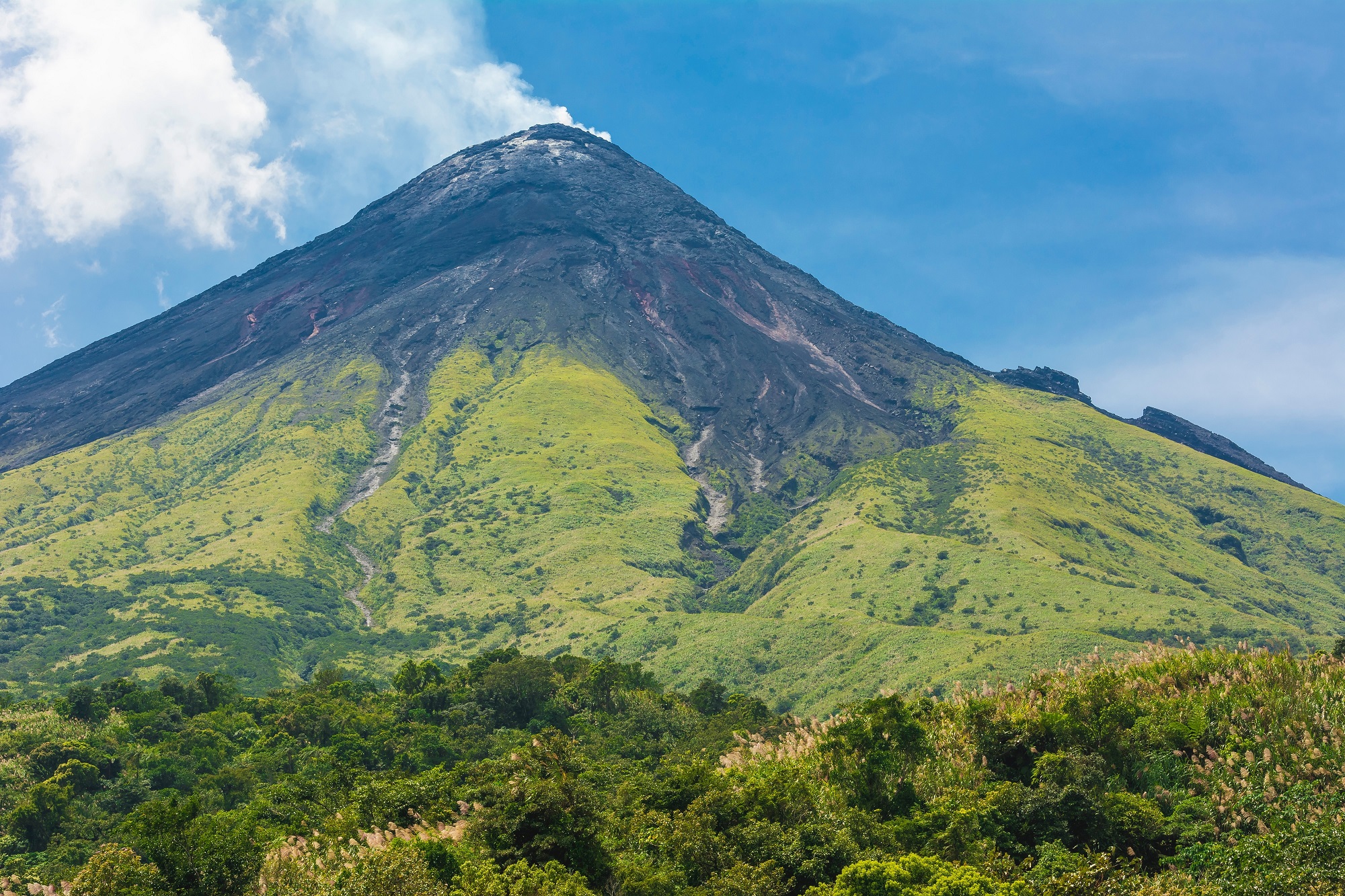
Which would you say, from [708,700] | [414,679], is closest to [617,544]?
[414,679]

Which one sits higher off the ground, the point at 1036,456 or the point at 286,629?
the point at 1036,456

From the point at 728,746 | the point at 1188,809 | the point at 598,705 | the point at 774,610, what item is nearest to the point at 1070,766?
the point at 1188,809

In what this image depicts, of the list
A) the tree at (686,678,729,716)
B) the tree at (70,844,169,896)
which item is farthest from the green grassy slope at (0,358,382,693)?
the tree at (70,844,169,896)

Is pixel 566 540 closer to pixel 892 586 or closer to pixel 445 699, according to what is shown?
pixel 892 586

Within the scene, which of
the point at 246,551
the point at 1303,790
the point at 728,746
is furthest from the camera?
the point at 246,551

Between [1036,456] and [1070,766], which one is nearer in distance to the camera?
[1070,766]

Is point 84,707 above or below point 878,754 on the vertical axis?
below

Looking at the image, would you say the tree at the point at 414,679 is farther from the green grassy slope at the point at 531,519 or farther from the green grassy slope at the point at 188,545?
the green grassy slope at the point at 531,519

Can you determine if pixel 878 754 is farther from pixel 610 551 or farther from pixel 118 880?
pixel 610 551

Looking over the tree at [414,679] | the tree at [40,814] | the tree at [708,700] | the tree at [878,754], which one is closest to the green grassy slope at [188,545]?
the tree at [414,679]
